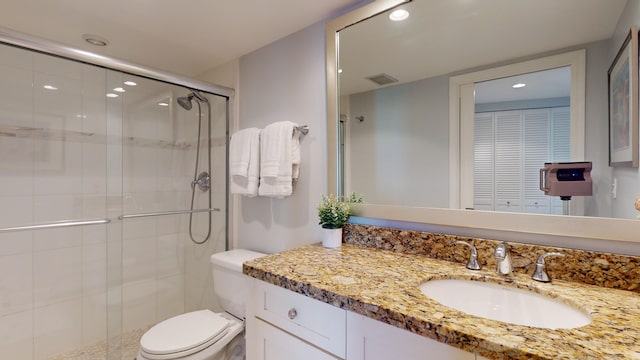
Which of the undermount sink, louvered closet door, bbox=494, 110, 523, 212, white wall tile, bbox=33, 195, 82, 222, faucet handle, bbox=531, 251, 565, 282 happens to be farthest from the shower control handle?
faucet handle, bbox=531, 251, 565, 282

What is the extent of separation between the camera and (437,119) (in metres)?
1.26

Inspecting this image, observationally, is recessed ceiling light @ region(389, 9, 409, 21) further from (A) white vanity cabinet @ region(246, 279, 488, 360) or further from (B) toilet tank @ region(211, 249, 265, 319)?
(B) toilet tank @ region(211, 249, 265, 319)

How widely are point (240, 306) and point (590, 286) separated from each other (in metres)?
1.57

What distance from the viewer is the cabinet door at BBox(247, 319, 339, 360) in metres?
0.95

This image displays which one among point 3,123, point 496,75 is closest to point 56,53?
point 3,123

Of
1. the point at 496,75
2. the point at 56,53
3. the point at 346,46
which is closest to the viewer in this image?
the point at 496,75

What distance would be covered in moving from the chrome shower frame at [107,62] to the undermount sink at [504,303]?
1.58 m

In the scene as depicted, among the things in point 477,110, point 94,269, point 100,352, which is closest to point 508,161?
point 477,110

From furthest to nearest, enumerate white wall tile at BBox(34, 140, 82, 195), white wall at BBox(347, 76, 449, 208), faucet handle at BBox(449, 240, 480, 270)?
white wall tile at BBox(34, 140, 82, 195) → white wall at BBox(347, 76, 449, 208) → faucet handle at BBox(449, 240, 480, 270)

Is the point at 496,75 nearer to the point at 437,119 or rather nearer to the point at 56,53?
the point at 437,119

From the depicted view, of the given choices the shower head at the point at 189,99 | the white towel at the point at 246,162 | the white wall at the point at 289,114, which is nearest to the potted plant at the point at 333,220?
the white wall at the point at 289,114

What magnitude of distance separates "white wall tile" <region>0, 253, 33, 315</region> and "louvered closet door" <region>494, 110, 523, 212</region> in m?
2.59

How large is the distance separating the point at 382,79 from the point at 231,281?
4.60ft

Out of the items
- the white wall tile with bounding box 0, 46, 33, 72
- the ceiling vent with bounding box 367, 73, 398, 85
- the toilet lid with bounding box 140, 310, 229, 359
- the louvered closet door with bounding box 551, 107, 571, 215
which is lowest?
the toilet lid with bounding box 140, 310, 229, 359
